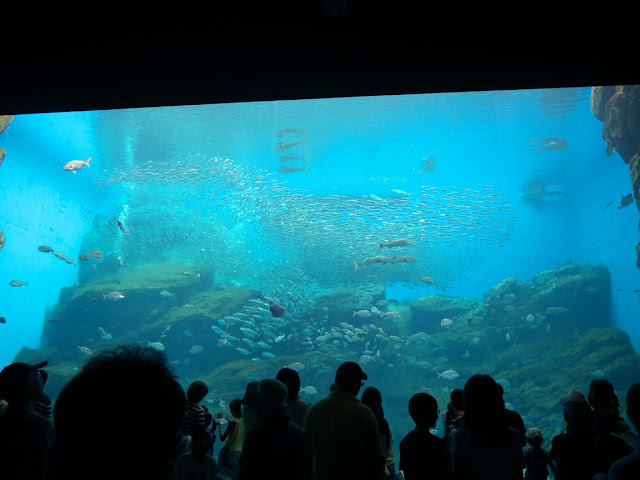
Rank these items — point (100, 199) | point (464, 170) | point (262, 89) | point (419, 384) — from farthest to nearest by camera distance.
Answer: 1. point (464, 170)
2. point (100, 199)
3. point (419, 384)
4. point (262, 89)

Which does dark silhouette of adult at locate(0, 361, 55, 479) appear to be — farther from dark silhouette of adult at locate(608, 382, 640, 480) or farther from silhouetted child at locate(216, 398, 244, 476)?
dark silhouette of adult at locate(608, 382, 640, 480)

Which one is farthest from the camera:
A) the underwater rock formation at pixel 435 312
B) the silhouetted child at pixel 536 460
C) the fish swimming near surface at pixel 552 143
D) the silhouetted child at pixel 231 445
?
the fish swimming near surface at pixel 552 143

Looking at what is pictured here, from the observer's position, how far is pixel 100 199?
30.0 metres

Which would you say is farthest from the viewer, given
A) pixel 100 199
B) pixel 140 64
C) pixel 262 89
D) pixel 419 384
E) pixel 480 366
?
pixel 100 199

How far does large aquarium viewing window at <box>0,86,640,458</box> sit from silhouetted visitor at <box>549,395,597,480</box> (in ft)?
37.7

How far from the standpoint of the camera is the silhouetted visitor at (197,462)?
2.83m

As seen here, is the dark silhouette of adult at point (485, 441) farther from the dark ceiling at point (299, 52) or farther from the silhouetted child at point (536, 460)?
the dark ceiling at point (299, 52)

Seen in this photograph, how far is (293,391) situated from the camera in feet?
10.3

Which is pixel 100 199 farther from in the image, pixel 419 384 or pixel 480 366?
pixel 480 366

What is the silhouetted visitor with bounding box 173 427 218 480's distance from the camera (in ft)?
9.30

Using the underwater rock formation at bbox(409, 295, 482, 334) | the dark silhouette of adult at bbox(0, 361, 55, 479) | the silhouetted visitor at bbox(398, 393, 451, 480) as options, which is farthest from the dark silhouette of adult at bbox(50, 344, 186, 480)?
the underwater rock formation at bbox(409, 295, 482, 334)

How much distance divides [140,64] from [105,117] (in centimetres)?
2053

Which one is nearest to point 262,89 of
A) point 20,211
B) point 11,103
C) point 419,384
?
point 11,103

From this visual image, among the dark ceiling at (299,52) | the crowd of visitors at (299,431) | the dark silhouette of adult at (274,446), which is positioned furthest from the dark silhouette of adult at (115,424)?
the dark ceiling at (299,52)
